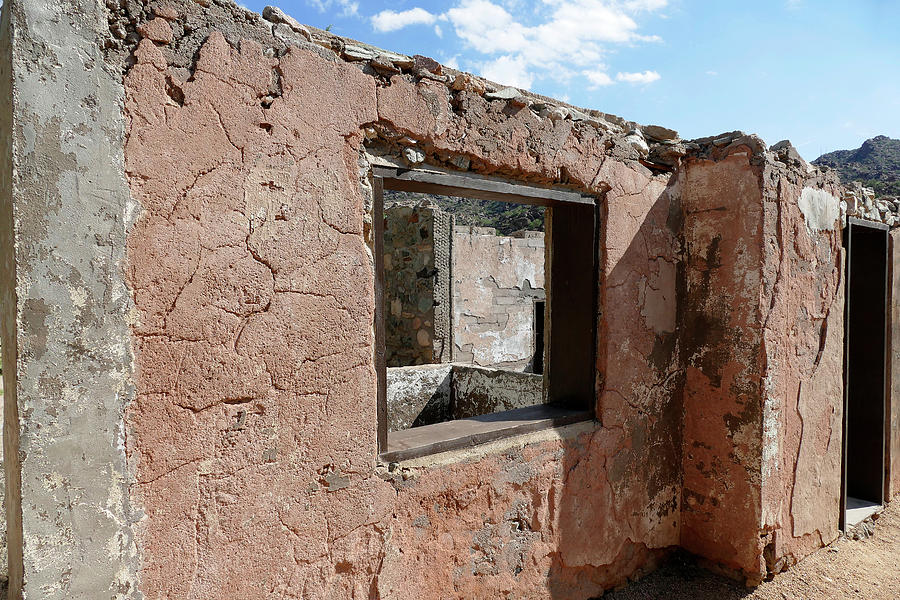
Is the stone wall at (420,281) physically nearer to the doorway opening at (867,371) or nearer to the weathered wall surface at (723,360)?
the doorway opening at (867,371)

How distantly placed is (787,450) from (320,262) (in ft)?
8.61

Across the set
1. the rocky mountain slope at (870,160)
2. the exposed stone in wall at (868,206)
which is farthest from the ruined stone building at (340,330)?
the rocky mountain slope at (870,160)

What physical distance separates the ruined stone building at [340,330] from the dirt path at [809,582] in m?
0.09

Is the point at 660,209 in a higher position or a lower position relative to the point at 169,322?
higher

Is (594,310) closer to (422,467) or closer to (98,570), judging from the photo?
(422,467)

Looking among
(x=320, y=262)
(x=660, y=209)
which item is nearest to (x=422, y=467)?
(x=320, y=262)

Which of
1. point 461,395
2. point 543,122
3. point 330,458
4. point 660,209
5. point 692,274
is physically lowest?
point 461,395

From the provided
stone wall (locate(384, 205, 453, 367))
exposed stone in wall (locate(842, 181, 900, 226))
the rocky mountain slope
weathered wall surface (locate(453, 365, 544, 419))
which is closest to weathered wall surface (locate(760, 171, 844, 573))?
exposed stone in wall (locate(842, 181, 900, 226))

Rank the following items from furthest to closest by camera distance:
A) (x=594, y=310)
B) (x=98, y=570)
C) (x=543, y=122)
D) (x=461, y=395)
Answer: (x=461, y=395)
(x=594, y=310)
(x=543, y=122)
(x=98, y=570)

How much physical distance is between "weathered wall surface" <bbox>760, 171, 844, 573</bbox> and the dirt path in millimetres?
82

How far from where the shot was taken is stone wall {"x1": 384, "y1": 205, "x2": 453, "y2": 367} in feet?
24.4

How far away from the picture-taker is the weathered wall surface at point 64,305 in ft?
4.17

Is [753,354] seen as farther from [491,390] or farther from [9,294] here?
[9,294]

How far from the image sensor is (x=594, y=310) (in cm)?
258
